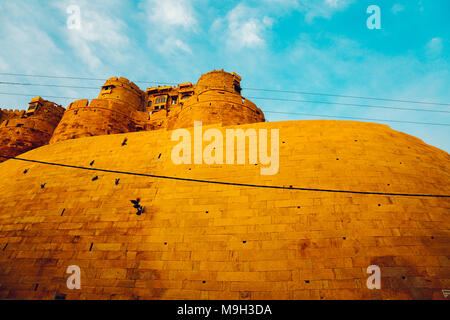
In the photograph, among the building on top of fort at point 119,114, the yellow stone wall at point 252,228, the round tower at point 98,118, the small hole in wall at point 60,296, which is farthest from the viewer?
the round tower at point 98,118

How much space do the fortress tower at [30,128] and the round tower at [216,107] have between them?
46.3 feet

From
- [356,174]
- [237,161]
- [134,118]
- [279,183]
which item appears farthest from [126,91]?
[356,174]

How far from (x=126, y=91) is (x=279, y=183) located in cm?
2365

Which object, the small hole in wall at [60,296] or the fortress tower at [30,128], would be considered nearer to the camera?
the small hole in wall at [60,296]

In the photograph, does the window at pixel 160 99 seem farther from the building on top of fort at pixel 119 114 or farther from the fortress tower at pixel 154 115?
the fortress tower at pixel 154 115

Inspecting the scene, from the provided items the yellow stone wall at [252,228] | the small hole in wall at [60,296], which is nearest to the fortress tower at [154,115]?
the yellow stone wall at [252,228]

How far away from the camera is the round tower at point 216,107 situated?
16.4 metres

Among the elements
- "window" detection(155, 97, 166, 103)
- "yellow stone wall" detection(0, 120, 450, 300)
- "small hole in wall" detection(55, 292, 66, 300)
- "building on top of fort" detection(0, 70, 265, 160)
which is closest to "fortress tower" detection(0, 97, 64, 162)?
"building on top of fort" detection(0, 70, 265, 160)

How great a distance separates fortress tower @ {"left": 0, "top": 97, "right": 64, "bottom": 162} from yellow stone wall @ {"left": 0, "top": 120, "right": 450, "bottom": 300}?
13431 mm

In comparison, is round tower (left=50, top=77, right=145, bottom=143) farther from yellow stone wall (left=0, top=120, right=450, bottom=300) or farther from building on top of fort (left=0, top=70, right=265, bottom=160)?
yellow stone wall (left=0, top=120, right=450, bottom=300)

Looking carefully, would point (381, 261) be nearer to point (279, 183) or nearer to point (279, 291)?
point (279, 291)

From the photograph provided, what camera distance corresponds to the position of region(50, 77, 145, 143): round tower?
771 inches
